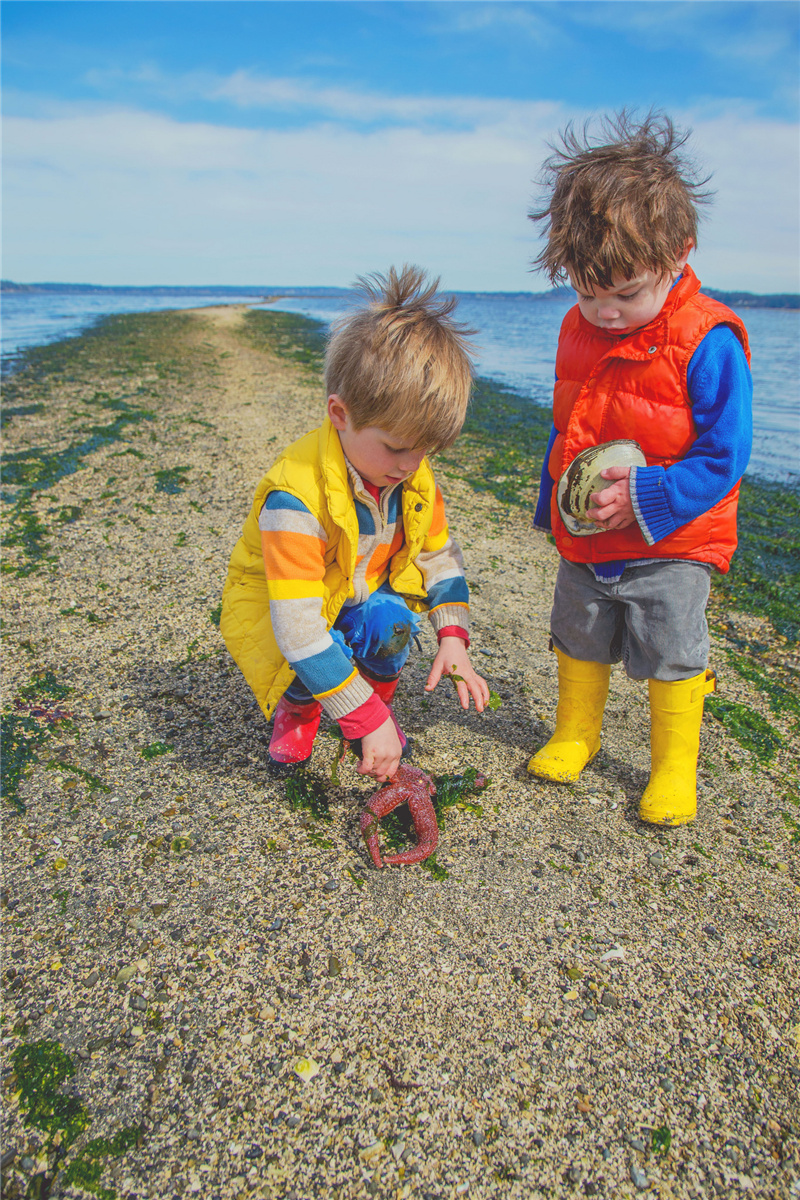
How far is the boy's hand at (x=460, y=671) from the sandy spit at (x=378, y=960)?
60 cm

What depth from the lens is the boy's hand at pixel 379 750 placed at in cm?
248

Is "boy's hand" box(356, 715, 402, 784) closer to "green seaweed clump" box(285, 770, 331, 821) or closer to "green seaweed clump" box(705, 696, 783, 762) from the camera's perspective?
"green seaweed clump" box(285, 770, 331, 821)

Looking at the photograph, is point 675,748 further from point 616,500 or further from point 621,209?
point 621,209

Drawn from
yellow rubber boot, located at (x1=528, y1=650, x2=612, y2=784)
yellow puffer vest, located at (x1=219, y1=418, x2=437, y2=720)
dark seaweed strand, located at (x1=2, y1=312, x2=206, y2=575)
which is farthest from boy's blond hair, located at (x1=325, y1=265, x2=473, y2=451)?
dark seaweed strand, located at (x1=2, y1=312, x2=206, y2=575)

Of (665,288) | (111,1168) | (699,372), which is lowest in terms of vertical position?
(111,1168)

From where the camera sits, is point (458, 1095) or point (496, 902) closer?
point (458, 1095)

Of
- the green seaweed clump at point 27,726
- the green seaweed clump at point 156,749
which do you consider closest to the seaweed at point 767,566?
the green seaweed clump at point 156,749

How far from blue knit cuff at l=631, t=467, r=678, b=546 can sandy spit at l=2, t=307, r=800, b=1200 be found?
4.24 ft

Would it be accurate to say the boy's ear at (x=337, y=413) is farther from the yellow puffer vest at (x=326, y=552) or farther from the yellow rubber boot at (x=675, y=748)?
the yellow rubber boot at (x=675, y=748)

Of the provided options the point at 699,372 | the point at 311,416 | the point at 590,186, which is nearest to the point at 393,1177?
the point at 699,372

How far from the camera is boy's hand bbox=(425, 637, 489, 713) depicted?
8.96 ft

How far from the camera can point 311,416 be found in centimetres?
1172

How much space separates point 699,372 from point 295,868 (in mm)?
2396

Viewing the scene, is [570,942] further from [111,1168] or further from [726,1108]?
[111,1168]
